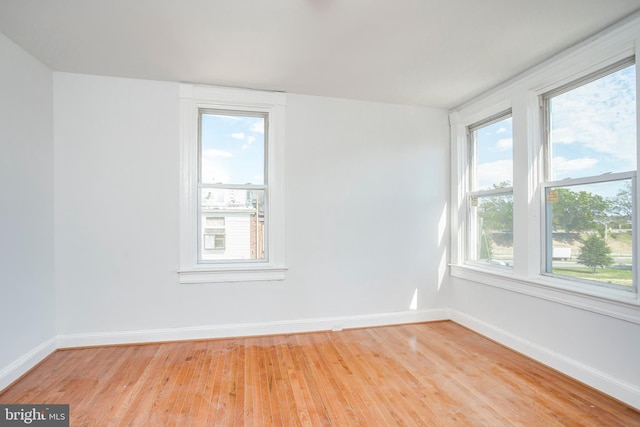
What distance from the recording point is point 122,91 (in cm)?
302

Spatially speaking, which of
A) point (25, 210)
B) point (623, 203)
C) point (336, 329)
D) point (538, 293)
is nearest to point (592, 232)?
point (623, 203)

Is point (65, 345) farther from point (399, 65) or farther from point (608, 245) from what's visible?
point (608, 245)

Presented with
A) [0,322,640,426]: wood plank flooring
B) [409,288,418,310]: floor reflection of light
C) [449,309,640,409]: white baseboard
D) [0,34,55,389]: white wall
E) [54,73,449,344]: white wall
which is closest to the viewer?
[0,322,640,426]: wood plank flooring

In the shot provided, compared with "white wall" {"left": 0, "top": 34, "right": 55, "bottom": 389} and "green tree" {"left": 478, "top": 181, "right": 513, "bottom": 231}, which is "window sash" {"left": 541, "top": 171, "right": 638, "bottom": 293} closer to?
"green tree" {"left": 478, "top": 181, "right": 513, "bottom": 231}

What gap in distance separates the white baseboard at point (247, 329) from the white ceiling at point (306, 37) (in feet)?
8.26

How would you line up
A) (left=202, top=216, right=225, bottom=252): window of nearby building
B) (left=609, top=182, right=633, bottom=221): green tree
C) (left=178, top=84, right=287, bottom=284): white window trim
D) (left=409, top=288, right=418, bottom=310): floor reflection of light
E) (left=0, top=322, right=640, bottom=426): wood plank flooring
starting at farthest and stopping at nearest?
1. (left=409, top=288, right=418, bottom=310): floor reflection of light
2. (left=202, top=216, right=225, bottom=252): window of nearby building
3. (left=178, top=84, right=287, bottom=284): white window trim
4. (left=609, top=182, right=633, bottom=221): green tree
5. (left=0, top=322, right=640, bottom=426): wood plank flooring

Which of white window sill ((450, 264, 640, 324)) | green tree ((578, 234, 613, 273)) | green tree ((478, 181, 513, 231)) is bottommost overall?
white window sill ((450, 264, 640, 324))

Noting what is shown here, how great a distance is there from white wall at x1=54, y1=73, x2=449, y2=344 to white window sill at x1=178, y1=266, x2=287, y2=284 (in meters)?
0.07

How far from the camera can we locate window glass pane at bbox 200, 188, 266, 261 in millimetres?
3309

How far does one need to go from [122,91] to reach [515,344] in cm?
452

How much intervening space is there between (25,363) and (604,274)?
461 centimetres

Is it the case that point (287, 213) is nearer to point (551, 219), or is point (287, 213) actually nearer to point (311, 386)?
point (311, 386)

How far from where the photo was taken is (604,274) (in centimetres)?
236

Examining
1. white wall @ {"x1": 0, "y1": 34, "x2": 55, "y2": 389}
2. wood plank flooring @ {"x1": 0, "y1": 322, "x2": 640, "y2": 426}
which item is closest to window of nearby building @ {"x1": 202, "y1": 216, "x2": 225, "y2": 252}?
wood plank flooring @ {"x1": 0, "y1": 322, "x2": 640, "y2": 426}
